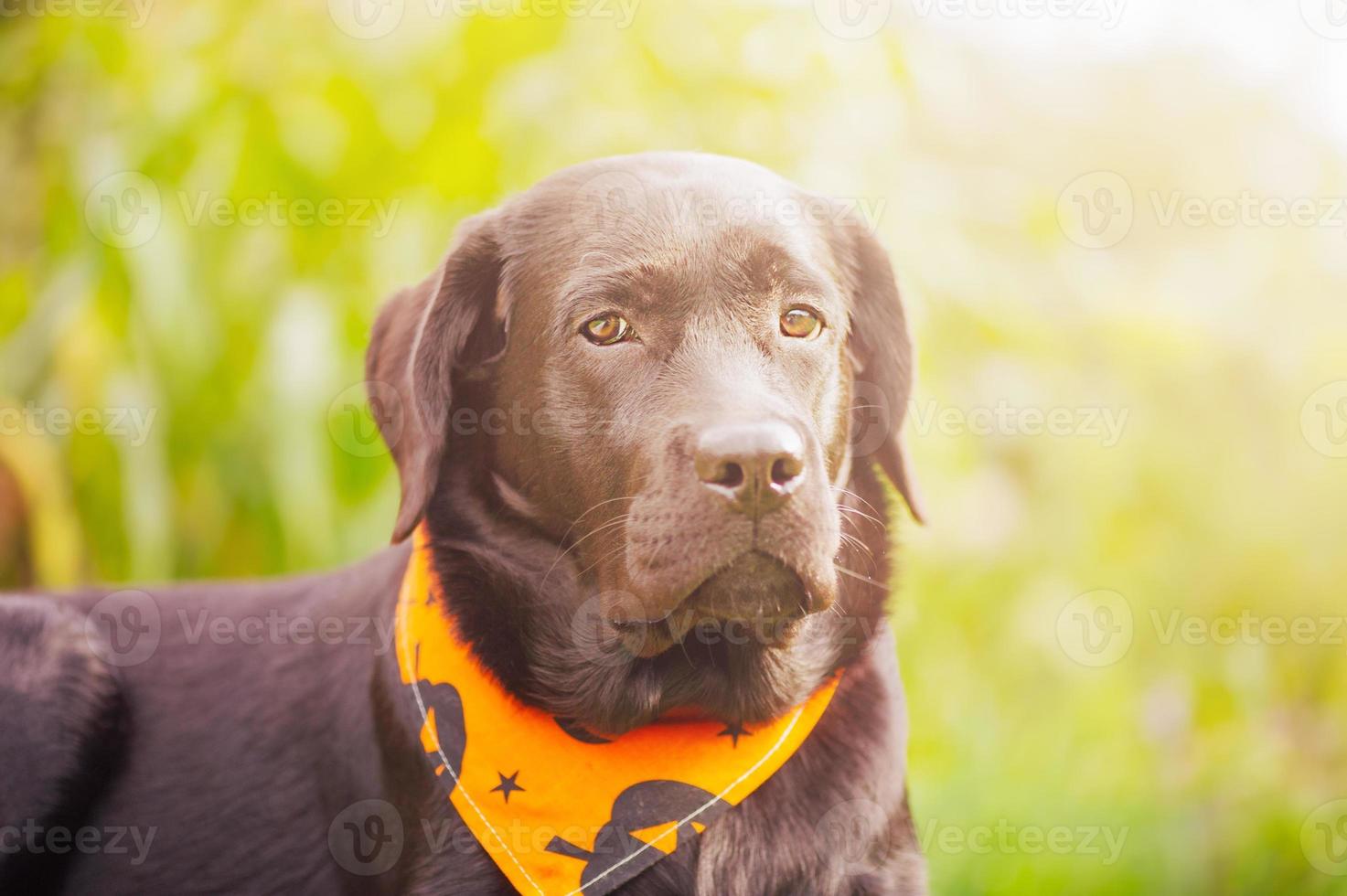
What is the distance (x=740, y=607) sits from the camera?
209 cm

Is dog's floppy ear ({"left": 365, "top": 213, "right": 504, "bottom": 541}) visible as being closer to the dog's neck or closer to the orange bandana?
the dog's neck

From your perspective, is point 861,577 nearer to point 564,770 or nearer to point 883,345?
point 883,345

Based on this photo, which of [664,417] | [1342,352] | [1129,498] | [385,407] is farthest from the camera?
[1129,498]

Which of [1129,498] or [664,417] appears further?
[1129,498]

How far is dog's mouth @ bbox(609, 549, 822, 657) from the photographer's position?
2.05 meters

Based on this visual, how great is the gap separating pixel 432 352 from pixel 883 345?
983 millimetres

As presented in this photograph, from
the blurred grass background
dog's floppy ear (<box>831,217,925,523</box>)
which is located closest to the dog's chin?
dog's floppy ear (<box>831,217,925,523</box>)

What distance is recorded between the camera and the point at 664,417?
2113 millimetres

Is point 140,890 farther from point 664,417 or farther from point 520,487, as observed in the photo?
point 664,417

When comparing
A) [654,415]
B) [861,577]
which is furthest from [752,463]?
[861,577]

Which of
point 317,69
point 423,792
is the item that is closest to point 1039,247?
point 317,69

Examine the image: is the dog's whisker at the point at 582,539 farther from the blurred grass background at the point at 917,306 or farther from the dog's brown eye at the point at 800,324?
the blurred grass background at the point at 917,306

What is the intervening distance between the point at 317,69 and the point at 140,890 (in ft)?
11.8

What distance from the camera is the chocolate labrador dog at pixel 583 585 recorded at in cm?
212
